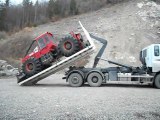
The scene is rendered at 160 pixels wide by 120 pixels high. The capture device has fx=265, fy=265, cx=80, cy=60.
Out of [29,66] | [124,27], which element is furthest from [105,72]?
[124,27]

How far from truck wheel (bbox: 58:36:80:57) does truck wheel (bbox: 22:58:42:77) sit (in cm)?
172

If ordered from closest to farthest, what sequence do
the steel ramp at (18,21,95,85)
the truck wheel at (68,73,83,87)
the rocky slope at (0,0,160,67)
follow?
the steel ramp at (18,21,95,85)
the truck wheel at (68,73,83,87)
the rocky slope at (0,0,160,67)

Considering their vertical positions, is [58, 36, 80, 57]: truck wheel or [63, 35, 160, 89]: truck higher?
[58, 36, 80, 57]: truck wheel

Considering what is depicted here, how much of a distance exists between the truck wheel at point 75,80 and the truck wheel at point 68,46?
1.38 m

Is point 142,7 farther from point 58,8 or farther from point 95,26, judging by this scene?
point 58,8

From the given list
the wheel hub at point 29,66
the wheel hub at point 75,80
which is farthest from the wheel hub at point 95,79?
the wheel hub at point 29,66

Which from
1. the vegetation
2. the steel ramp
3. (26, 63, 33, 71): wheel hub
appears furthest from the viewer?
the vegetation

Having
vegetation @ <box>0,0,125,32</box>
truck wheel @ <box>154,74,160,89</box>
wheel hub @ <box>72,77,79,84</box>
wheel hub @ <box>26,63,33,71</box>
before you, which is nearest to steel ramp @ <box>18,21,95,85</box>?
wheel hub @ <box>26,63,33,71</box>

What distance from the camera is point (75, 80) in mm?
16125

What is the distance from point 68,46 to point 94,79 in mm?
2534

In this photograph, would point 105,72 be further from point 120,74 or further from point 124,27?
point 124,27

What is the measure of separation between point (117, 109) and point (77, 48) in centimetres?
793

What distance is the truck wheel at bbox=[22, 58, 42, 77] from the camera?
16344 millimetres

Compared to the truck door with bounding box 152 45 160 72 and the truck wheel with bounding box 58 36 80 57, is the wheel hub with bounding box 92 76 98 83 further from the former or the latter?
the truck door with bounding box 152 45 160 72
